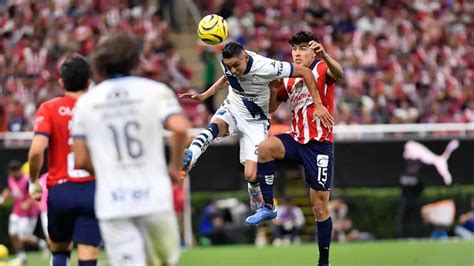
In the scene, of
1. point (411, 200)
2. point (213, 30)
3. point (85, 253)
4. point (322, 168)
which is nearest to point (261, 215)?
point (322, 168)

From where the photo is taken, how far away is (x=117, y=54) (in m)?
9.32

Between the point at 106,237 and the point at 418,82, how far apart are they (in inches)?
792

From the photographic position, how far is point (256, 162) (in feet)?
47.3

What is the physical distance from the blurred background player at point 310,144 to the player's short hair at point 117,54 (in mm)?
4808

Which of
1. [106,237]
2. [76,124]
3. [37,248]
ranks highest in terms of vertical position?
[76,124]

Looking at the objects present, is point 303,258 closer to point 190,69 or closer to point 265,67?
point 265,67

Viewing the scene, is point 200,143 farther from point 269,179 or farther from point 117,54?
point 117,54

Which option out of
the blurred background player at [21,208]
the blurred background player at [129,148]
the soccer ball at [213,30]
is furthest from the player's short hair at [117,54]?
the blurred background player at [21,208]

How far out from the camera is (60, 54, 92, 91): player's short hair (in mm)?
11391

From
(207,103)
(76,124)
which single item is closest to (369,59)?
(207,103)

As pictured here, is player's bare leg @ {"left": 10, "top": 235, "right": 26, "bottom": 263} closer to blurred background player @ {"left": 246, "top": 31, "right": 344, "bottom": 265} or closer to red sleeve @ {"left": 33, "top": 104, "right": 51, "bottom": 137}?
blurred background player @ {"left": 246, "top": 31, "right": 344, "bottom": 265}

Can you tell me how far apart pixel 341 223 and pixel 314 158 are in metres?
12.4

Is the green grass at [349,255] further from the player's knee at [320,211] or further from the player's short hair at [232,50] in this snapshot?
the player's short hair at [232,50]

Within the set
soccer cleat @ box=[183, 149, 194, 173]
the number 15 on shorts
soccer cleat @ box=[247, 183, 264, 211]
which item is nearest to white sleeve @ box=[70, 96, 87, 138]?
soccer cleat @ box=[183, 149, 194, 173]
